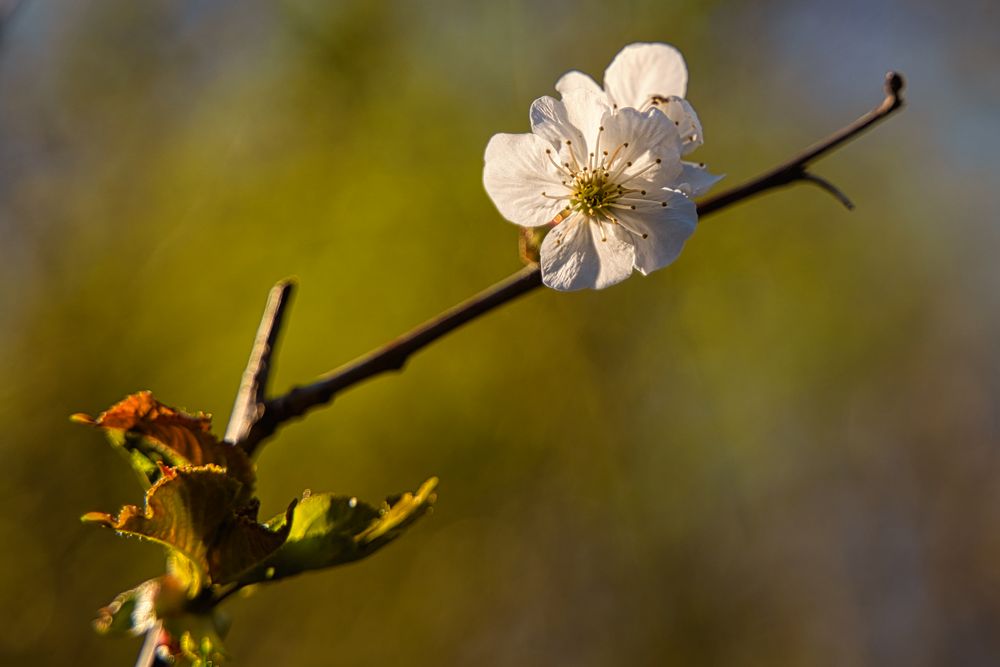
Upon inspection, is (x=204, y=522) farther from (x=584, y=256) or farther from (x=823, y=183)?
(x=823, y=183)

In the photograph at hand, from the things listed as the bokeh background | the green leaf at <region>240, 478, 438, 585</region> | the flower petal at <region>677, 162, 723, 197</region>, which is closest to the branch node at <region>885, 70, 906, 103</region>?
the flower petal at <region>677, 162, 723, 197</region>

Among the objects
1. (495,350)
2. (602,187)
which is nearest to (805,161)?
(602,187)

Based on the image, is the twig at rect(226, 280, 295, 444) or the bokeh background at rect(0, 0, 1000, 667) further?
the bokeh background at rect(0, 0, 1000, 667)

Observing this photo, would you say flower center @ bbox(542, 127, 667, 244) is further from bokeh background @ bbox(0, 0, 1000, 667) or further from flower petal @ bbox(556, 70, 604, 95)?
bokeh background @ bbox(0, 0, 1000, 667)

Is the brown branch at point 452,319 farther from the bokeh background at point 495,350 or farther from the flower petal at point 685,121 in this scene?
the bokeh background at point 495,350

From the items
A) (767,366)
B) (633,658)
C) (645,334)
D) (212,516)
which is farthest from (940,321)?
(212,516)

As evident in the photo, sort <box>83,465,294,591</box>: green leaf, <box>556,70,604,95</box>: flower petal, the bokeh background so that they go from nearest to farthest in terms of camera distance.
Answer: <box>83,465,294,591</box>: green leaf → <box>556,70,604,95</box>: flower petal → the bokeh background

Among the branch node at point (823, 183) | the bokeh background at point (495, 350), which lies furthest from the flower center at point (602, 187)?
the bokeh background at point (495, 350)
